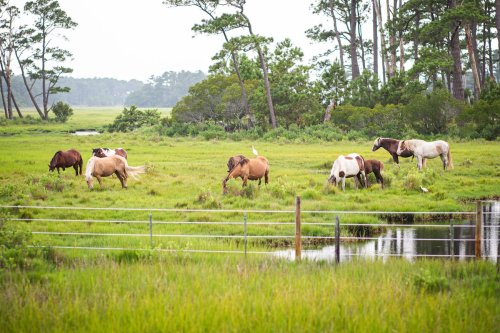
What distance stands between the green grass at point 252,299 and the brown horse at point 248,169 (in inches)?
393

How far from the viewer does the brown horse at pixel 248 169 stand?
61.1 feet

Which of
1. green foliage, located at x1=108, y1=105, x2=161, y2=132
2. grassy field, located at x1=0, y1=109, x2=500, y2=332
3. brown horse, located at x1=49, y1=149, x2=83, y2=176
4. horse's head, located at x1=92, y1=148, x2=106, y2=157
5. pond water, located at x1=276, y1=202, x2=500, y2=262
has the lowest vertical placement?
pond water, located at x1=276, y1=202, x2=500, y2=262

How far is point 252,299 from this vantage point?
6734 millimetres

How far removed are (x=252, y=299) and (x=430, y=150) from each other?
19.1 meters

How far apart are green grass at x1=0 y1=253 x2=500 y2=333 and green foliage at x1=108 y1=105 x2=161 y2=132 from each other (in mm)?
45123

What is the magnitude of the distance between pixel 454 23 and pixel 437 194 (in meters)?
24.5

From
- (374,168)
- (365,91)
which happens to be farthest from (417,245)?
(365,91)

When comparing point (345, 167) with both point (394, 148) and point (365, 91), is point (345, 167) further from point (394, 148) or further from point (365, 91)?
point (365, 91)

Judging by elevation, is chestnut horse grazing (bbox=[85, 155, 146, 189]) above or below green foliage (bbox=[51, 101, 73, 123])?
below

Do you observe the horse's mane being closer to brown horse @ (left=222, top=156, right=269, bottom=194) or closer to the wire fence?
the wire fence

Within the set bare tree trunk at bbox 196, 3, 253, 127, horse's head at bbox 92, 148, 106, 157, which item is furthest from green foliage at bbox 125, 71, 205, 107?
horse's head at bbox 92, 148, 106, 157

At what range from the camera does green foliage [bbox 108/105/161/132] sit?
5276 centimetres

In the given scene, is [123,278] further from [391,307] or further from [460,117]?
[460,117]

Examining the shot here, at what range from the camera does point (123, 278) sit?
781cm
